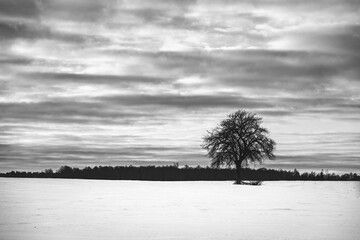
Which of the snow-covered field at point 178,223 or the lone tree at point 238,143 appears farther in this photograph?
the lone tree at point 238,143

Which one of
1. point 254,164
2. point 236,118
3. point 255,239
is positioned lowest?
point 255,239

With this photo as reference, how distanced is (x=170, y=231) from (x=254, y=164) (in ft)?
Result: 201

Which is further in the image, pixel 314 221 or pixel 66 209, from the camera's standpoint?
pixel 66 209

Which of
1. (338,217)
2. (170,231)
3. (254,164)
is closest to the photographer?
(170,231)

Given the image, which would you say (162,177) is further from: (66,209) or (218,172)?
(66,209)

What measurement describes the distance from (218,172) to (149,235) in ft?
328

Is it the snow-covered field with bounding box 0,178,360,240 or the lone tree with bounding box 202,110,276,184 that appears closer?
the snow-covered field with bounding box 0,178,360,240

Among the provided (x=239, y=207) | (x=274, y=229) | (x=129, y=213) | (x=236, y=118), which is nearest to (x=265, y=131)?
(x=236, y=118)

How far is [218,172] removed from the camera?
117500 millimetres

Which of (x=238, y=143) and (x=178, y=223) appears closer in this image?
(x=178, y=223)

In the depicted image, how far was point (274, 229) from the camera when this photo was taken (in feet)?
66.0

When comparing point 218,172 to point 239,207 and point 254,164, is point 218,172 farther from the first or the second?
point 239,207

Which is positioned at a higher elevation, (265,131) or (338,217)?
(265,131)

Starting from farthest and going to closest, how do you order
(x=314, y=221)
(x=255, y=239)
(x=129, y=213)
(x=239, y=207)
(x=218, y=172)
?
(x=218, y=172) → (x=239, y=207) → (x=129, y=213) → (x=314, y=221) → (x=255, y=239)
